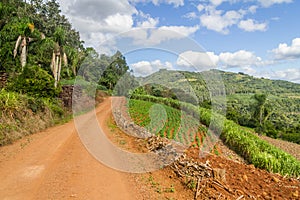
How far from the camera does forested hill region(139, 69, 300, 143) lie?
1083cm

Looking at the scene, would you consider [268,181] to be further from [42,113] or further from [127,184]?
[42,113]

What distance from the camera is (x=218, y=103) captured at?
20.5 m

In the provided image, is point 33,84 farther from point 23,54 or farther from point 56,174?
point 56,174

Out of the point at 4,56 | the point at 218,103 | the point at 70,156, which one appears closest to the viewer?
the point at 70,156

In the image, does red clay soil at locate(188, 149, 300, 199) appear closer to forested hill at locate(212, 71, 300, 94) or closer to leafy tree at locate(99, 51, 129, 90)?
leafy tree at locate(99, 51, 129, 90)

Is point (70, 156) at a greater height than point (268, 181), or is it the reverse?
point (70, 156)

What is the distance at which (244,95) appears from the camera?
241 ft

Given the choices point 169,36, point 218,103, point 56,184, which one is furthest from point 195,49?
point 218,103

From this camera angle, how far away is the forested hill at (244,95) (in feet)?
35.5

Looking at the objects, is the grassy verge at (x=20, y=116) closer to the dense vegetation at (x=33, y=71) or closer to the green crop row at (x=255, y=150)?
the dense vegetation at (x=33, y=71)

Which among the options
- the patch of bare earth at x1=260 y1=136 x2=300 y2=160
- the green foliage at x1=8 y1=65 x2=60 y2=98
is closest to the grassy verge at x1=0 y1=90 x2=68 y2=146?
the green foliage at x1=8 y1=65 x2=60 y2=98

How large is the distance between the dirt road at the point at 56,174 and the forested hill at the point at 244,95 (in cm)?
375

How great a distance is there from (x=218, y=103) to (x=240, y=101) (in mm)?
47149

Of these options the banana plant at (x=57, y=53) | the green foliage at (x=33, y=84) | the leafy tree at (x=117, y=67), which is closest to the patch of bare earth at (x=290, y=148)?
the leafy tree at (x=117, y=67)
